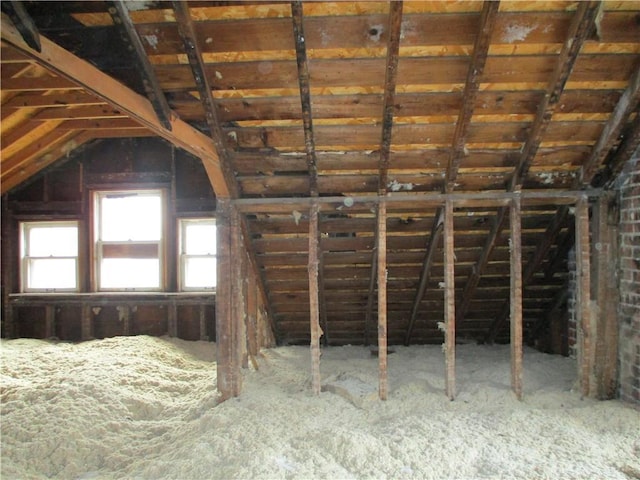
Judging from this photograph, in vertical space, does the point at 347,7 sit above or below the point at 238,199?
above

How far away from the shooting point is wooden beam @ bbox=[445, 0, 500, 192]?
7.14ft

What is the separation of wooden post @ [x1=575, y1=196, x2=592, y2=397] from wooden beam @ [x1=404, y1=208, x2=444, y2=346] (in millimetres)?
1046

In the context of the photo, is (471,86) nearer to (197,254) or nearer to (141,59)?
(141,59)

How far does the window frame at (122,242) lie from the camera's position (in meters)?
5.82

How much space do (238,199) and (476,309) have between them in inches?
113

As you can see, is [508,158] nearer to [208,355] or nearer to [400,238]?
[400,238]

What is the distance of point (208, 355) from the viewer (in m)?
5.28

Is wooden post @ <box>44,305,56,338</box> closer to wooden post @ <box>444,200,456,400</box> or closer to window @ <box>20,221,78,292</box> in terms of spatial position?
window @ <box>20,221,78,292</box>

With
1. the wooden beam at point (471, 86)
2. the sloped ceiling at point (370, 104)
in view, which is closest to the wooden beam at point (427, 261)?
the sloped ceiling at point (370, 104)

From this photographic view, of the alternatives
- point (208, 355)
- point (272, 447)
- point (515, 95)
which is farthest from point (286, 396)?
point (515, 95)

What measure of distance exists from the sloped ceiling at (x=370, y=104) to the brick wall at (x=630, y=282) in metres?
0.17

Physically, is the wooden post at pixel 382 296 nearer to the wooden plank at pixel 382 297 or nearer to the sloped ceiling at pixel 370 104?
the wooden plank at pixel 382 297

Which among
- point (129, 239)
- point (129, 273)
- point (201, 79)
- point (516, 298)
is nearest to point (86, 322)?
point (129, 273)

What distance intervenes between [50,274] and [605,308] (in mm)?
6798
